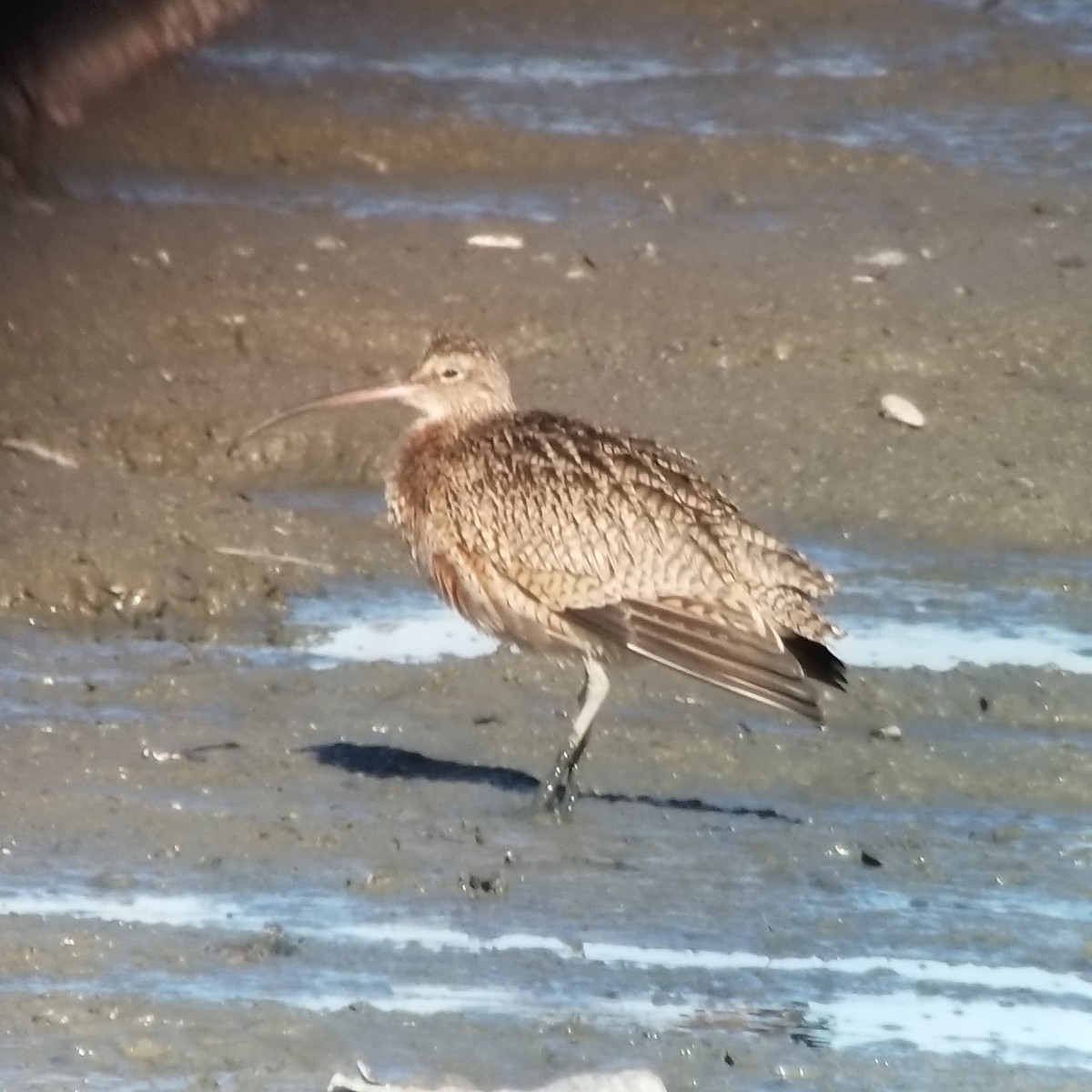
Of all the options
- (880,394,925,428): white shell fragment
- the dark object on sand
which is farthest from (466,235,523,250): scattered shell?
the dark object on sand

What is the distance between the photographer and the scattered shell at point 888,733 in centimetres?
809

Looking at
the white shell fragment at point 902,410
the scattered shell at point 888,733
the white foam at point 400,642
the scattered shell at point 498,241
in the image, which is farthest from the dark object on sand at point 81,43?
the scattered shell at point 498,241

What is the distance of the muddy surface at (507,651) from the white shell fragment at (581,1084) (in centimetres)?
19

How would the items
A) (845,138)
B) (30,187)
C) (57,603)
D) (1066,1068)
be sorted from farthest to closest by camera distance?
(845,138) → (30,187) → (57,603) → (1066,1068)

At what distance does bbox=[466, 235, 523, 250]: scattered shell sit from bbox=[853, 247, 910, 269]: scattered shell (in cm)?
151

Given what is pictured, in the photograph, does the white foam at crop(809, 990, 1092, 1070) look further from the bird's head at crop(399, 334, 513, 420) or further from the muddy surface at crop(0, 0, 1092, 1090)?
the bird's head at crop(399, 334, 513, 420)

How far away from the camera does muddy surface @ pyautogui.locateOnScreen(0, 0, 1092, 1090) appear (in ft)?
19.5

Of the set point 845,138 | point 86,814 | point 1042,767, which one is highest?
point 86,814

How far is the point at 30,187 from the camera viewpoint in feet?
45.4

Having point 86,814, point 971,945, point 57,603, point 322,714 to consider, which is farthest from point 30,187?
point 971,945

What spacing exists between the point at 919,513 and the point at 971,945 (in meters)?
4.00

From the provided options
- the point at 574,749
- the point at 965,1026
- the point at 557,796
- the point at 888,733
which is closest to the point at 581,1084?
the point at 965,1026

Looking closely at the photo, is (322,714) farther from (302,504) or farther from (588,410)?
(588,410)

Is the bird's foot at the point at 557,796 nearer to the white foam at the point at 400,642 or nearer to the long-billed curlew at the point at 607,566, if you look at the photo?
the long-billed curlew at the point at 607,566
